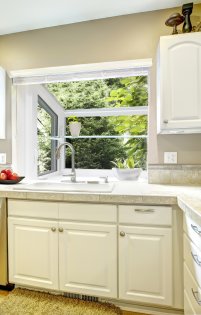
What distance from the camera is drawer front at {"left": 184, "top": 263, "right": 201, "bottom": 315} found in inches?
44.8

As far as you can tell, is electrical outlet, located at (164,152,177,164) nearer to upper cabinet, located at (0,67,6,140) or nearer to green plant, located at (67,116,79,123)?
green plant, located at (67,116,79,123)

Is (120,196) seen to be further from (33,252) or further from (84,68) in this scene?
(84,68)

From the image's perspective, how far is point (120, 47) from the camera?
2.11m

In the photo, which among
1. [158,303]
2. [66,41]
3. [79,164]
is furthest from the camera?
[79,164]

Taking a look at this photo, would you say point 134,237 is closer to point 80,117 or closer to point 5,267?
point 5,267

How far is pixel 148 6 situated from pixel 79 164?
171 centimetres

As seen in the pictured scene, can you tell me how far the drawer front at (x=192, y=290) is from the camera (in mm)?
1139

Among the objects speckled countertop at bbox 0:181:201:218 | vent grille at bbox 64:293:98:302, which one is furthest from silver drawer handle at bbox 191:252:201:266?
vent grille at bbox 64:293:98:302

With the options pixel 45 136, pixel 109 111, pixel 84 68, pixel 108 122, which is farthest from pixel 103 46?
pixel 45 136

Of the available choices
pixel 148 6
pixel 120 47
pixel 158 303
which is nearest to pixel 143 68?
pixel 120 47

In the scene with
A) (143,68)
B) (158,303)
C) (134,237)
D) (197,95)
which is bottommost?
(158,303)

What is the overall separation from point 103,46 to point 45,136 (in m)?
1.20

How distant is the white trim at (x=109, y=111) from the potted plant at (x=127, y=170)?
0.50 metres

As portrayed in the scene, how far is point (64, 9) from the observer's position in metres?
1.99
